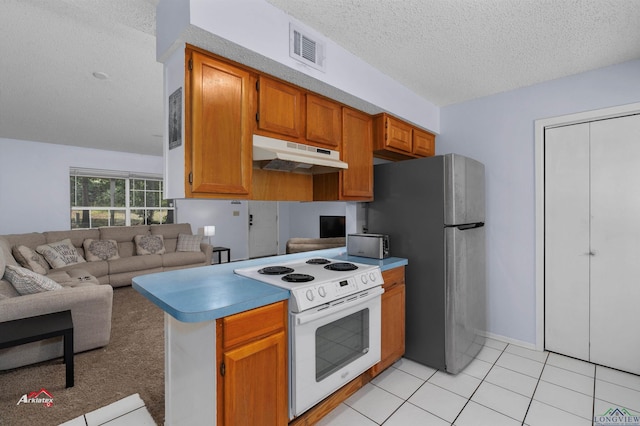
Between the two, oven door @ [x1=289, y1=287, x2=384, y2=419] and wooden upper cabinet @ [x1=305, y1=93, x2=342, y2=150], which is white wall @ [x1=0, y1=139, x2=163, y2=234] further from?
oven door @ [x1=289, y1=287, x2=384, y2=419]

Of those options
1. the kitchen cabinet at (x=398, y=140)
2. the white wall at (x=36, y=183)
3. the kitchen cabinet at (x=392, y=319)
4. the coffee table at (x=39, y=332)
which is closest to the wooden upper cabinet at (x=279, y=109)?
the kitchen cabinet at (x=398, y=140)

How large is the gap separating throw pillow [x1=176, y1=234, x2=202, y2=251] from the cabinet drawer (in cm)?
487

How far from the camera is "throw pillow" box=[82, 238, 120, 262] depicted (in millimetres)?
4832

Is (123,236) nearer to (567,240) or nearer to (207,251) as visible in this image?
(207,251)

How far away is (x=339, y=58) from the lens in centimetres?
213

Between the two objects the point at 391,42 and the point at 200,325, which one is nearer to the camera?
the point at 200,325

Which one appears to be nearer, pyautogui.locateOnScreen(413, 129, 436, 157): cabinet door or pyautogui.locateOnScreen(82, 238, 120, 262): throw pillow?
pyautogui.locateOnScreen(413, 129, 436, 157): cabinet door

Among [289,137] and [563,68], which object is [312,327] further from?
[563,68]

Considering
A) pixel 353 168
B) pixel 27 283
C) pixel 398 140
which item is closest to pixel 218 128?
pixel 353 168

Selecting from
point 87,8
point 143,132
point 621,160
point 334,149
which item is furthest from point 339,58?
point 143,132

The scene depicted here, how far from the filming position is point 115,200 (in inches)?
236

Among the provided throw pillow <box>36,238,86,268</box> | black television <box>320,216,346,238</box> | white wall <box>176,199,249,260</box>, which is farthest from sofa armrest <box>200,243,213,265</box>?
black television <box>320,216,346,238</box>

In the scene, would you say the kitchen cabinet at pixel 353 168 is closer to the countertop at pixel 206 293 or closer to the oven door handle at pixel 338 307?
the oven door handle at pixel 338 307

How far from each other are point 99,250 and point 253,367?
4.85 metres
